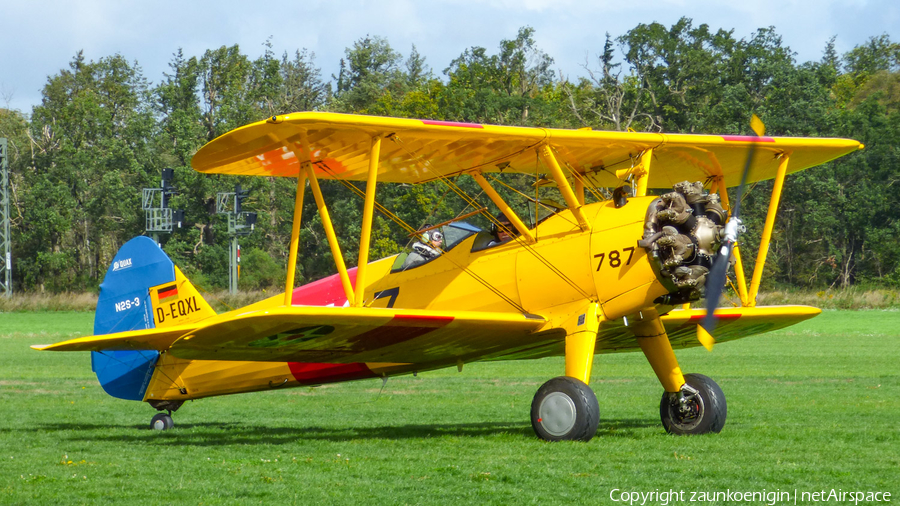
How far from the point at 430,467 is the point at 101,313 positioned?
5976 mm

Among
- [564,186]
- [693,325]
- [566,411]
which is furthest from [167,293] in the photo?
[693,325]

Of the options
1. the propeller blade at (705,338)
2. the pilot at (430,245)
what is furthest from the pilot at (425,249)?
the propeller blade at (705,338)

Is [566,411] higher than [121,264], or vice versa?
[121,264]

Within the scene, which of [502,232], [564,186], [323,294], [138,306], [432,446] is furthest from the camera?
[138,306]

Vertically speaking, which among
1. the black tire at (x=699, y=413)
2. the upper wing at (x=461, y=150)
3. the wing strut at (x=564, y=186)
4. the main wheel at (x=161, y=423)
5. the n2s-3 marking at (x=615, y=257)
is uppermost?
the upper wing at (x=461, y=150)

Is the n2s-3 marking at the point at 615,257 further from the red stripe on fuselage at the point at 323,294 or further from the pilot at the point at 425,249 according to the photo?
the red stripe on fuselage at the point at 323,294

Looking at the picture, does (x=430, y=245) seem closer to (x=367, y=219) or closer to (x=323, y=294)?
(x=367, y=219)

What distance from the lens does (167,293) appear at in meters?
11.4

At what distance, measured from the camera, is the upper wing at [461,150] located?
895 cm

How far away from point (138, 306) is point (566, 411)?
5705 millimetres

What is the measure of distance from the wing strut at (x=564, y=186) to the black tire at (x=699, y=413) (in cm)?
213

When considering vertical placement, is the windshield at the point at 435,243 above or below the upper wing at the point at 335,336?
above

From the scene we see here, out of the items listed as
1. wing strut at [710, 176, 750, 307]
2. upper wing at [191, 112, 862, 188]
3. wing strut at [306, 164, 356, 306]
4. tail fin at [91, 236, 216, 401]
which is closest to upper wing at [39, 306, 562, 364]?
wing strut at [306, 164, 356, 306]

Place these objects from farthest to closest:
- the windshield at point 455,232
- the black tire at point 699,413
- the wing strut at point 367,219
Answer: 1. the windshield at point 455,232
2. the black tire at point 699,413
3. the wing strut at point 367,219
